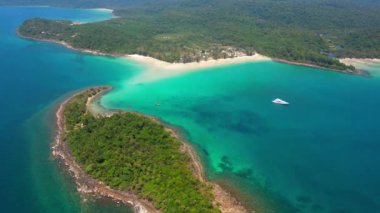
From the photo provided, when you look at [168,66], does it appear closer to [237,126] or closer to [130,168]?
[237,126]

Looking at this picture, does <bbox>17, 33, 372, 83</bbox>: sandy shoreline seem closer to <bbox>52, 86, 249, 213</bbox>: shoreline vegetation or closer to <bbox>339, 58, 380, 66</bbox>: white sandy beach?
<bbox>339, 58, 380, 66</bbox>: white sandy beach

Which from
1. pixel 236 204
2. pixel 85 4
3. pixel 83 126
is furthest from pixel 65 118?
pixel 85 4

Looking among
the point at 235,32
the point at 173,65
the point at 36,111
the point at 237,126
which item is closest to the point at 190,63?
the point at 173,65

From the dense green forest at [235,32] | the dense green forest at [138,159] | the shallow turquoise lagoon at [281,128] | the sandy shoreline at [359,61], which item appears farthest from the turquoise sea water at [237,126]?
the dense green forest at [235,32]

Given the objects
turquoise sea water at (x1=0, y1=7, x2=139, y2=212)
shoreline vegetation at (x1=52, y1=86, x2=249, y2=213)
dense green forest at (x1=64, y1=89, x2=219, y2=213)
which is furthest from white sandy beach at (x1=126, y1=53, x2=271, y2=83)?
dense green forest at (x1=64, y1=89, x2=219, y2=213)

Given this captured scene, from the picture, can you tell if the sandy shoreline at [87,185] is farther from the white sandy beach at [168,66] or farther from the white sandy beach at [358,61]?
the white sandy beach at [358,61]
